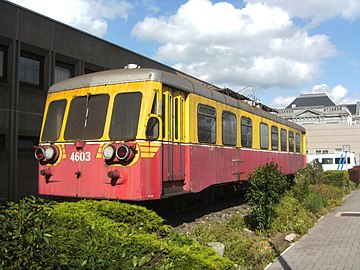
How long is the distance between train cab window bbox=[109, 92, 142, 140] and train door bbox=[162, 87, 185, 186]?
585 mm

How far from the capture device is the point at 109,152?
7910 millimetres

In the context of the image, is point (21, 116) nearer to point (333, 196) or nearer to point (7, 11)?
point (7, 11)

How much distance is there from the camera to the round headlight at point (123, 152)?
7738 mm

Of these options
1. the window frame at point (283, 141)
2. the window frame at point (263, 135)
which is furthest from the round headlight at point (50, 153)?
the window frame at point (283, 141)

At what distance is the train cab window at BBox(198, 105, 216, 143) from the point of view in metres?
9.80

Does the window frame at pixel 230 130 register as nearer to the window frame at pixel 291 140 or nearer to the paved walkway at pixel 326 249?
the paved walkway at pixel 326 249

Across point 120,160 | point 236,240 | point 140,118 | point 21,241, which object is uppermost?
point 140,118

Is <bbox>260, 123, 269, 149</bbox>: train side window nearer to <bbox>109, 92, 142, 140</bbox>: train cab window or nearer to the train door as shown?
the train door

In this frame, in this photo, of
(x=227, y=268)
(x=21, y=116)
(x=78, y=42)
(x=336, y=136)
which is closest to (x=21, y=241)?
(x=227, y=268)

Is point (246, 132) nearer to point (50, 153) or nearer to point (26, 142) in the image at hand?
point (50, 153)

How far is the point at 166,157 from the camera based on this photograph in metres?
8.38

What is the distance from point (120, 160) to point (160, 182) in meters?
0.90

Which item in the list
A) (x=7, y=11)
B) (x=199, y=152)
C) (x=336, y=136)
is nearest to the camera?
(x=199, y=152)

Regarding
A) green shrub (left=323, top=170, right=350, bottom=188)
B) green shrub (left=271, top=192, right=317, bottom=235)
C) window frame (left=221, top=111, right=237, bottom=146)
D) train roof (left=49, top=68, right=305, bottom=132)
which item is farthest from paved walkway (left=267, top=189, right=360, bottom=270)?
green shrub (left=323, top=170, right=350, bottom=188)
